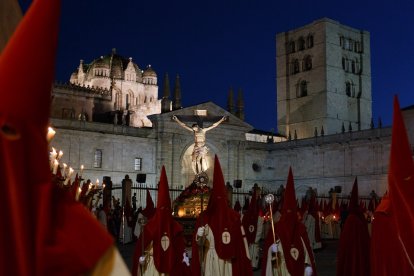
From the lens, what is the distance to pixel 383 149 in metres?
44.2

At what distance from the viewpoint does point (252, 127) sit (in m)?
52.7

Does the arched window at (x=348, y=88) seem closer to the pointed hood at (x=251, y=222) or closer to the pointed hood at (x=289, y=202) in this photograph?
the pointed hood at (x=251, y=222)

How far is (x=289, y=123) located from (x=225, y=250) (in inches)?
2206

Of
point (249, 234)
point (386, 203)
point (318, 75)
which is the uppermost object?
point (318, 75)

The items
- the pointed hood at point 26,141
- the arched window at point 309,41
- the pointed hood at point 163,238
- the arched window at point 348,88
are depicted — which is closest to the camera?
the pointed hood at point 26,141

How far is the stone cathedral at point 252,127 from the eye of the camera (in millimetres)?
44719

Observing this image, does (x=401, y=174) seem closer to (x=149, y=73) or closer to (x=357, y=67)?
(x=149, y=73)

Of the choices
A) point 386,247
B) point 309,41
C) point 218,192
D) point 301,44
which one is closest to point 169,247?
point 218,192

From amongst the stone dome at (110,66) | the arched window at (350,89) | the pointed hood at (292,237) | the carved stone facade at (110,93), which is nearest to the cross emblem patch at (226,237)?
the pointed hood at (292,237)

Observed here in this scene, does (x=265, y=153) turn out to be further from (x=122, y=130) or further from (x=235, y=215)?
(x=235, y=215)

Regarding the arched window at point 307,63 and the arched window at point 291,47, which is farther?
the arched window at point 291,47

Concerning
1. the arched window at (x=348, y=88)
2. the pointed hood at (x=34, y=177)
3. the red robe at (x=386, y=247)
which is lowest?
the red robe at (x=386, y=247)

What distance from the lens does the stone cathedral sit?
44.7 metres

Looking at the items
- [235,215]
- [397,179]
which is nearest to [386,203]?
[397,179]
